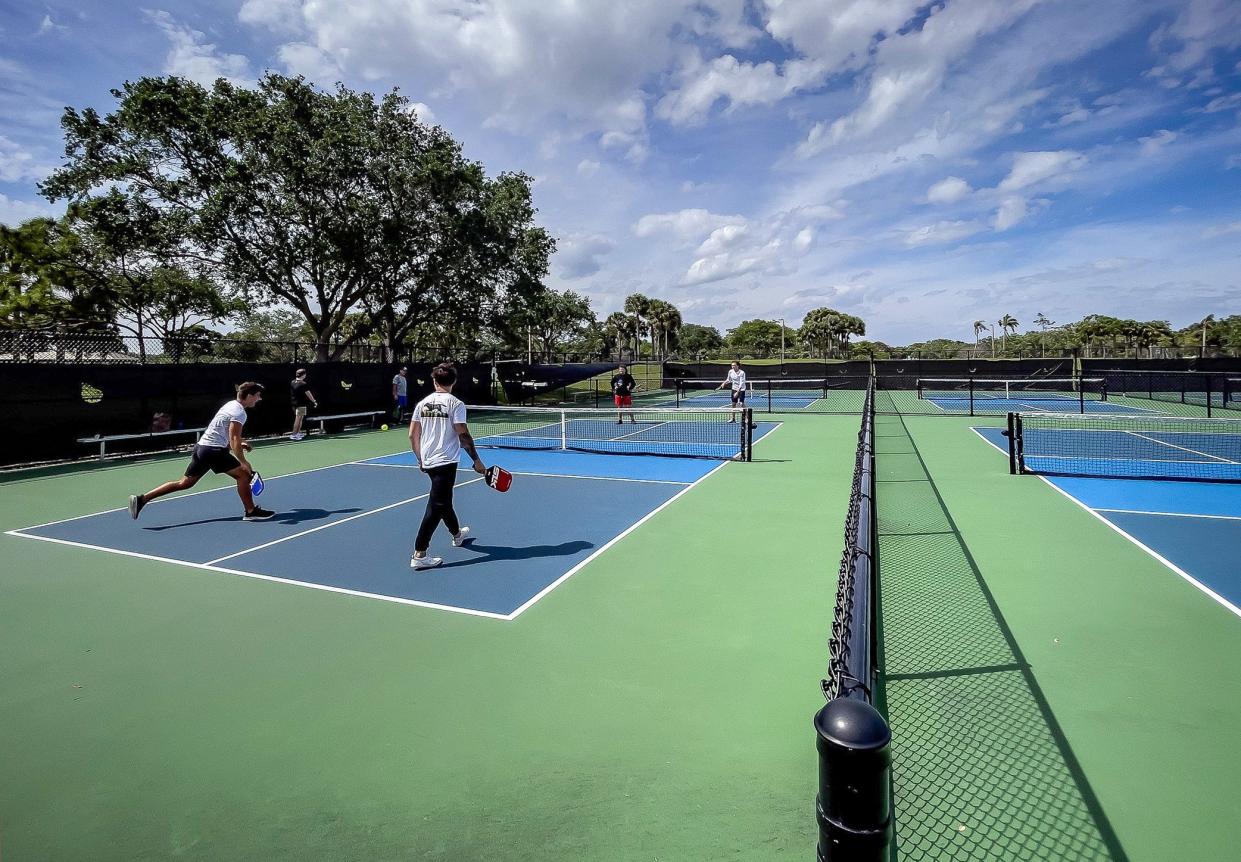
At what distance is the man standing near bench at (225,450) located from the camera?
7711 mm

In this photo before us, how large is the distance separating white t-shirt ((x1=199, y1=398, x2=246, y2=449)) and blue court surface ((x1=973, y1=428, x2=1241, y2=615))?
971 centimetres

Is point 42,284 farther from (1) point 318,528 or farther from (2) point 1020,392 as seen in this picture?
(2) point 1020,392

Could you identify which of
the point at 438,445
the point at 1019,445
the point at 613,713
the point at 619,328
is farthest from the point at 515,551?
the point at 619,328

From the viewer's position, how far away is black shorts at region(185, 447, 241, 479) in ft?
26.0

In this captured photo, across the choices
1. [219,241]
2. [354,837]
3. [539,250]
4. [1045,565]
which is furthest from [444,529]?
[539,250]

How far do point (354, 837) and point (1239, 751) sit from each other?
14.3ft

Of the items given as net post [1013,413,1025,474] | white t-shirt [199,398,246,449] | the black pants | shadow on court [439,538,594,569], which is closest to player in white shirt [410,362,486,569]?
the black pants

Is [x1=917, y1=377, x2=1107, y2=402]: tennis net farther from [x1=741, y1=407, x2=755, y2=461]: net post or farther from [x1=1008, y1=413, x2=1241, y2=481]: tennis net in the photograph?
[x1=741, y1=407, x2=755, y2=461]: net post

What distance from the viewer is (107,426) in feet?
49.6

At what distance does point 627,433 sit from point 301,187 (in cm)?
1398

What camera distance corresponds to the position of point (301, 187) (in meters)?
22.0

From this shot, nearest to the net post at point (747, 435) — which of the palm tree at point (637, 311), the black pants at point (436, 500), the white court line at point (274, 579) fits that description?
the black pants at point (436, 500)

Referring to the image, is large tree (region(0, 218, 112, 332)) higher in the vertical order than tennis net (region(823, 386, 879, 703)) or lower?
higher

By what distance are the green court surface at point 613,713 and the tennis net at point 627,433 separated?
756 cm
